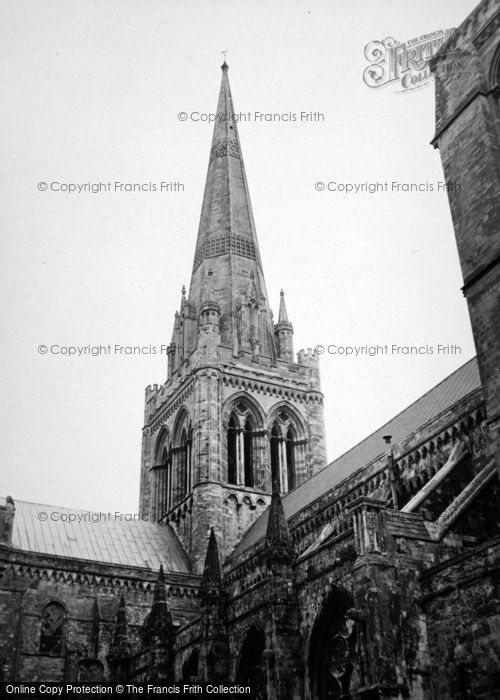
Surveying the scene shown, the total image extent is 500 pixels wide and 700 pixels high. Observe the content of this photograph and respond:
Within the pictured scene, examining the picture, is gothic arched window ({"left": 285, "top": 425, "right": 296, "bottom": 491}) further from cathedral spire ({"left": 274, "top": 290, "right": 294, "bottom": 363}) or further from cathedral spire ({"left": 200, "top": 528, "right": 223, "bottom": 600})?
cathedral spire ({"left": 200, "top": 528, "right": 223, "bottom": 600})

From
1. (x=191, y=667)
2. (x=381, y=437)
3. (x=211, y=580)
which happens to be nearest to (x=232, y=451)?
(x=381, y=437)

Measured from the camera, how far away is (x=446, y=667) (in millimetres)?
15859

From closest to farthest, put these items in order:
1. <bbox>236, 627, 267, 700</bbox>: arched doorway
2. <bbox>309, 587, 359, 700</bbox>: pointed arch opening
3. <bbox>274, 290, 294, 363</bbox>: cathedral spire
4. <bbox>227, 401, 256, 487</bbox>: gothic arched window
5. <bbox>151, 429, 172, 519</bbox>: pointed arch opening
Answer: <bbox>309, 587, 359, 700</bbox>: pointed arch opening → <bbox>236, 627, 267, 700</bbox>: arched doorway → <bbox>227, 401, 256, 487</bbox>: gothic arched window → <bbox>151, 429, 172, 519</bbox>: pointed arch opening → <bbox>274, 290, 294, 363</bbox>: cathedral spire

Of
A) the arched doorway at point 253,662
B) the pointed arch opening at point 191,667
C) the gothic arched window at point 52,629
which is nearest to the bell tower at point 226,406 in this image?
the gothic arched window at point 52,629

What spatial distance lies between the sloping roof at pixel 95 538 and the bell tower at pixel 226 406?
115cm

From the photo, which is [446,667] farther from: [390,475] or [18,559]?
[18,559]

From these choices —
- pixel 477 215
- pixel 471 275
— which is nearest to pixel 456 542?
pixel 471 275

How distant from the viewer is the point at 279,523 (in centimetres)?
2359

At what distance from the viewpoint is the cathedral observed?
53.3 ft

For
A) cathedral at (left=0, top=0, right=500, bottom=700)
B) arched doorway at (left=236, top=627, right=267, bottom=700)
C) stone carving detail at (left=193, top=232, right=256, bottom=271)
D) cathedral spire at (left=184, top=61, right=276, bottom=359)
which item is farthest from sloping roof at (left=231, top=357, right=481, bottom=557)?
stone carving detail at (left=193, top=232, right=256, bottom=271)

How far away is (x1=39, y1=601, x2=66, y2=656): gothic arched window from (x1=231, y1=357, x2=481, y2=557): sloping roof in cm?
778

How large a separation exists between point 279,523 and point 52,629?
12564mm

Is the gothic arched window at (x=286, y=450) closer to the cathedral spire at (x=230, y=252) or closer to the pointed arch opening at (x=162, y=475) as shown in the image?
the cathedral spire at (x=230, y=252)

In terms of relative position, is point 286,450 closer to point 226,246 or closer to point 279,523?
point 226,246
